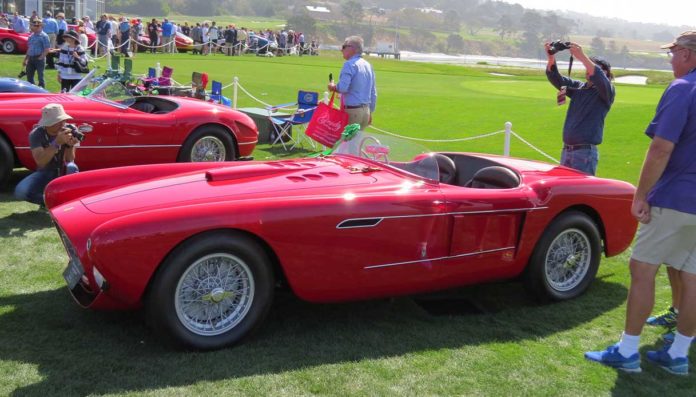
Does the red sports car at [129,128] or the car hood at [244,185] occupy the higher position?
the car hood at [244,185]

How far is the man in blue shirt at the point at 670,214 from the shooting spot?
3.82 meters

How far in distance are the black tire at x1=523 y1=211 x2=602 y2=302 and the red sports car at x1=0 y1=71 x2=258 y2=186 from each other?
518 cm

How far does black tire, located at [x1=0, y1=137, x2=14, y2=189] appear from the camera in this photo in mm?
7484

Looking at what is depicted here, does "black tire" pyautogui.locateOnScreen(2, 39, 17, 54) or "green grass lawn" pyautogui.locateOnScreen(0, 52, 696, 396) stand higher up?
"black tire" pyautogui.locateOnScreen(2, 39, 17, 54)

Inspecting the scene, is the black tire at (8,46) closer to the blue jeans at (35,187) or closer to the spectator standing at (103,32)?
the spectator standing at (103,32)

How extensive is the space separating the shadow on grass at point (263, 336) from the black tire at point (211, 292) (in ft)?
0.42

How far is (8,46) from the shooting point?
2419 centimetres

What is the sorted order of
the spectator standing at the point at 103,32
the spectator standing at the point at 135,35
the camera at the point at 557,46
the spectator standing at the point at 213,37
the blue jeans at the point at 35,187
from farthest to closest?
1. the spectator standing at the point at 213,37
2. the spectator standing at the point at 135,35
3. the spectator standing at the point at 103,32
4. the blue jeans at the point at 35,187
5. the camera at the point at 557,46

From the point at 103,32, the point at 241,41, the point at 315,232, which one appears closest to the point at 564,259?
the point at 315,232

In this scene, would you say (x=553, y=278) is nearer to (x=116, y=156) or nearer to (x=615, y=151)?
(x=116, y=156)

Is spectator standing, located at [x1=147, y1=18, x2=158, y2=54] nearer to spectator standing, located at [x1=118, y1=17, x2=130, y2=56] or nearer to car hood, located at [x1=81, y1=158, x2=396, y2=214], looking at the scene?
spectator standing, located at [x1=118, y1=17, x2=130, y2=56]

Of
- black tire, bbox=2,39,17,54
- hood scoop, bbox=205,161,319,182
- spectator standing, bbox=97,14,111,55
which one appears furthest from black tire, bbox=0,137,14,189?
spectator standing, bbox=97,14,111,55

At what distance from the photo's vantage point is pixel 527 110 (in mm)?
19047

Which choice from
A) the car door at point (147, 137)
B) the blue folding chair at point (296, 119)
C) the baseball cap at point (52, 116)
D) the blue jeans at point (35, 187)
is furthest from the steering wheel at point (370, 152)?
the blue folding chair at point (296, 119)
